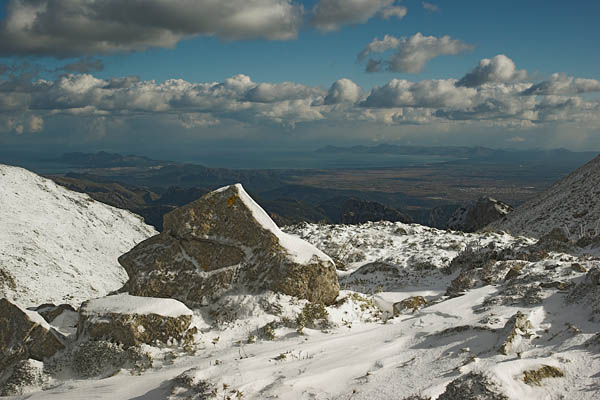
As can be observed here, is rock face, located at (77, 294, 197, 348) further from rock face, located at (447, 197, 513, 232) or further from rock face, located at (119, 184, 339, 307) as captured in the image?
rock face, located at (447, 197, 513, 232)

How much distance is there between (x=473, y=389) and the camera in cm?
523

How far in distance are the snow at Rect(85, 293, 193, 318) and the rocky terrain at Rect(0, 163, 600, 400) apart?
4cm

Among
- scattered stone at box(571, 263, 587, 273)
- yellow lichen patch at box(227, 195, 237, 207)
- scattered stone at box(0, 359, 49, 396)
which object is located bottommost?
scattered stone at box(0, 359, 49, 396)

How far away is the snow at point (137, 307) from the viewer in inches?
355

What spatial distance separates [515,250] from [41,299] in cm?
2323

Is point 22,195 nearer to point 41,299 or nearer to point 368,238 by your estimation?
point 41,299

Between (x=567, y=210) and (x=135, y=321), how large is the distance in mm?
36707

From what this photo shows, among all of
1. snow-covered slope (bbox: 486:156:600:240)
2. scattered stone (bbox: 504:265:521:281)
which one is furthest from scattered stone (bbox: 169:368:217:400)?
snow-covered slope (bbox: 486:156:600:240)

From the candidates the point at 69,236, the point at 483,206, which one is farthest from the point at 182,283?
the point at 483,206

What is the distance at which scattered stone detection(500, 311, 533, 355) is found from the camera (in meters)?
6.74

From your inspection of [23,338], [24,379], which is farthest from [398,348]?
[23,338]

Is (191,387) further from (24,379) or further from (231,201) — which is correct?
(231,201)

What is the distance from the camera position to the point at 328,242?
24203 millimetres

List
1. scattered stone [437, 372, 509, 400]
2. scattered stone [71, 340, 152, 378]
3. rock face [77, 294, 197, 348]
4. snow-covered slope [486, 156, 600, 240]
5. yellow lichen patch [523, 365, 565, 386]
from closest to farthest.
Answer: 1. scattered stone [437, 372, 509, 400]
2. yellow lichen patch [523, 365, 565, 386]
3. scattered stone [71, 340, 152, 378]
4. rock face [77, 294, 197, 348]
5. snow-covered slope [486, 156, 600, 240]
